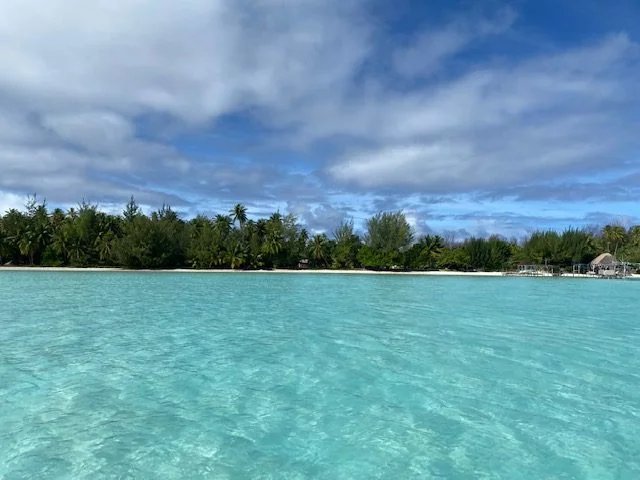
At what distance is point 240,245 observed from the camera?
213ft

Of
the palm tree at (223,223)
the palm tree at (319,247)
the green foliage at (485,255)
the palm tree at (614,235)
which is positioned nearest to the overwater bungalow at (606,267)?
the green foliage at (485,255)

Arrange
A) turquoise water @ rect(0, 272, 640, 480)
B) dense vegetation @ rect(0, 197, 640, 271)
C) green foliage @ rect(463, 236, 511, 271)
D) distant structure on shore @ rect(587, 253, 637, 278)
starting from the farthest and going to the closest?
green foliage @ rect(463, 236, 511, 271), distant structure on shore @ rect(587, 253, 637, 278), dense vegetation @ rect(0, 197, 640, 271), turquoise water @ rect(0, 272, 640, 480)

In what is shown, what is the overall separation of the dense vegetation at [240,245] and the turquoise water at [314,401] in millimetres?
48352

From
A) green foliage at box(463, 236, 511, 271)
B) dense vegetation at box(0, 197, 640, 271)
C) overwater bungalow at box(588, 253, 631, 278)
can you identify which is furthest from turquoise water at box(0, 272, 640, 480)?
overwater bungalow at box(588, 253, 631, 278)

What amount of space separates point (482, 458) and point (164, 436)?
3881 mm

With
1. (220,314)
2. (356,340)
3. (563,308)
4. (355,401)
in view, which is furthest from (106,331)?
(563,308)

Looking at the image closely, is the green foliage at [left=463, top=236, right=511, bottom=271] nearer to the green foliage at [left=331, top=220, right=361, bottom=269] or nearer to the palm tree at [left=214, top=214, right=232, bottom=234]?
the green foliage at [left=331, top=220, right=361, bottom=269]

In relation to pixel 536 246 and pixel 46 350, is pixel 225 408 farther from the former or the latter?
pixel 536 246

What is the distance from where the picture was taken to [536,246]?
75438 mm

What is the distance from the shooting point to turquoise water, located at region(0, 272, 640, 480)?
5492 millimetres

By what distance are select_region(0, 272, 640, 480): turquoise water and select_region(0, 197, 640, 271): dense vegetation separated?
48.4m

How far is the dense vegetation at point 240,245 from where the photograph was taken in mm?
61156

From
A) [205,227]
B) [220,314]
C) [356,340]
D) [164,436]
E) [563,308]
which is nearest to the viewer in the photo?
[164,436]

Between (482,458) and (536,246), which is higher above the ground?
(536,246)
